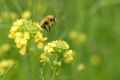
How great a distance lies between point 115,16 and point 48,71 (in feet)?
7.57

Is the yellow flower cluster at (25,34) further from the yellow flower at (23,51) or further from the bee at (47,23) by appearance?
the bee at (47,23)

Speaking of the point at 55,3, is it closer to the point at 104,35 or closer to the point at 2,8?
the point at 2,8

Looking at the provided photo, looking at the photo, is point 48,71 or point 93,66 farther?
point 93,66

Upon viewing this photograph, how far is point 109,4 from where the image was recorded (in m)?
4.49

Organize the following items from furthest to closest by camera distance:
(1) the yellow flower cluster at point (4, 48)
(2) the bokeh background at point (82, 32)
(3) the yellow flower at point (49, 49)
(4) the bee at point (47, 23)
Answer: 1. (1) the yellow flower cluster at point (4, 48)
2. (2) the bokeh background at point (82, 32)
3. (4) the bee at point (47, 23)
4. (3) the yellow flower at point (49, 49)

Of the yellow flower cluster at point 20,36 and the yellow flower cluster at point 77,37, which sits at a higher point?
the yellow flower cluster at point 20,36

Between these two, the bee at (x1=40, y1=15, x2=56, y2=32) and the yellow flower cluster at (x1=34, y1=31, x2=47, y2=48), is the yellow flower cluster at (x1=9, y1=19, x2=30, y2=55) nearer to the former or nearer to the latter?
the yellow flower cluster at (x1=34, y1=31, x2=47, y2=48)

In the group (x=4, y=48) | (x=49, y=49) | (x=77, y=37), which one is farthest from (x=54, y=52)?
(x=77, y=37)

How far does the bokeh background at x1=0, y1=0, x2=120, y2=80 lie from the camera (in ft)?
12.0

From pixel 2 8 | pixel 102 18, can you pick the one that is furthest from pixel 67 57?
pixel 102 18

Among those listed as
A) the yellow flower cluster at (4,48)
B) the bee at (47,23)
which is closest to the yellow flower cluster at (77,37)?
the yellow flower cluster at (4,48)

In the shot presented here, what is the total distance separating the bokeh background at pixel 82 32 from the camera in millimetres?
3666

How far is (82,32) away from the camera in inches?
168

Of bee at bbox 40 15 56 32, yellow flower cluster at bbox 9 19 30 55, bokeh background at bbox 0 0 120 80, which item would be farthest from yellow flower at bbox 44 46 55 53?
bokeh background at bbox 0 0 120 80
